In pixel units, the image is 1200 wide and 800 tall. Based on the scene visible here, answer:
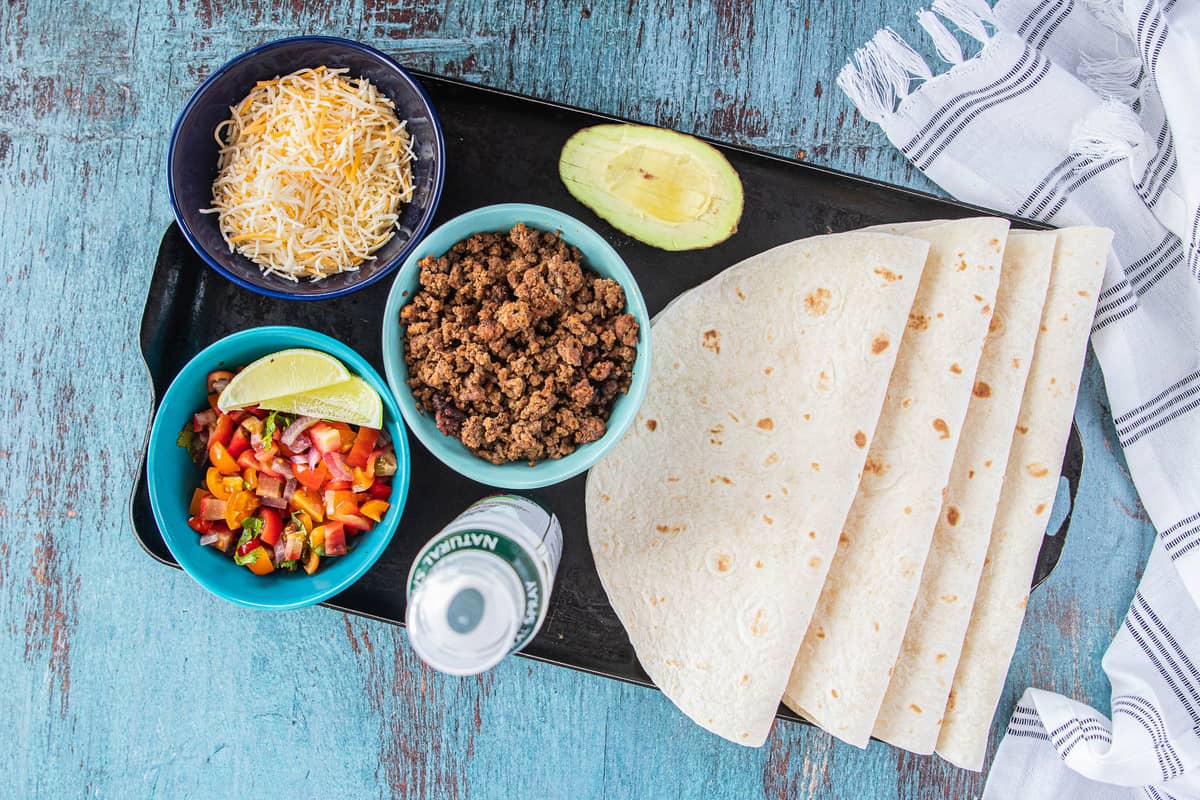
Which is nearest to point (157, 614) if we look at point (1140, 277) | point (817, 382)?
point (817, 382)

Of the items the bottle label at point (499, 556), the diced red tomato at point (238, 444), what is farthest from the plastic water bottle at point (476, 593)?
the diced red tomato at point (238, 444)

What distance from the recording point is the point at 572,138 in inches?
89.4

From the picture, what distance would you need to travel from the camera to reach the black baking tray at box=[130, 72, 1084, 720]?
2.25 meters

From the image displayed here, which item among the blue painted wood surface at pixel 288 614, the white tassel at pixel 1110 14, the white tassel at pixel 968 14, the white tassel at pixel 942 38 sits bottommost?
the blue painted wood surface at pixel 288 614

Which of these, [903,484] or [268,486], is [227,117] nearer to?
[268,486]

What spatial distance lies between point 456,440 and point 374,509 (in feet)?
0.95

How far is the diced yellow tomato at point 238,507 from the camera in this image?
2076mm

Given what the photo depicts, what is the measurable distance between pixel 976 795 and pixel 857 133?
2.04m

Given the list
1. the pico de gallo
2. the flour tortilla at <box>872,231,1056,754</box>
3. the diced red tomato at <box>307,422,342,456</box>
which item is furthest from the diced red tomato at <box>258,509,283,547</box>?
the flour tortilla at <box>872,231,1056,754</box>

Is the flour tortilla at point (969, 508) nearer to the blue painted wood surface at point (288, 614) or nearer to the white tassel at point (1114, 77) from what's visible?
the blue painted wood surface at point (288, 614)

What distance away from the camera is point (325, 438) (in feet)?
6.70

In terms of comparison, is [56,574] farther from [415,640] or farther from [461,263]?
[461,263]

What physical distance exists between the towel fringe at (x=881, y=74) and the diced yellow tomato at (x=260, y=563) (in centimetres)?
204

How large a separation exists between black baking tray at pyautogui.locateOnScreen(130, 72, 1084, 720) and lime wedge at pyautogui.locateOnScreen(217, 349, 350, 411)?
0.79ft
